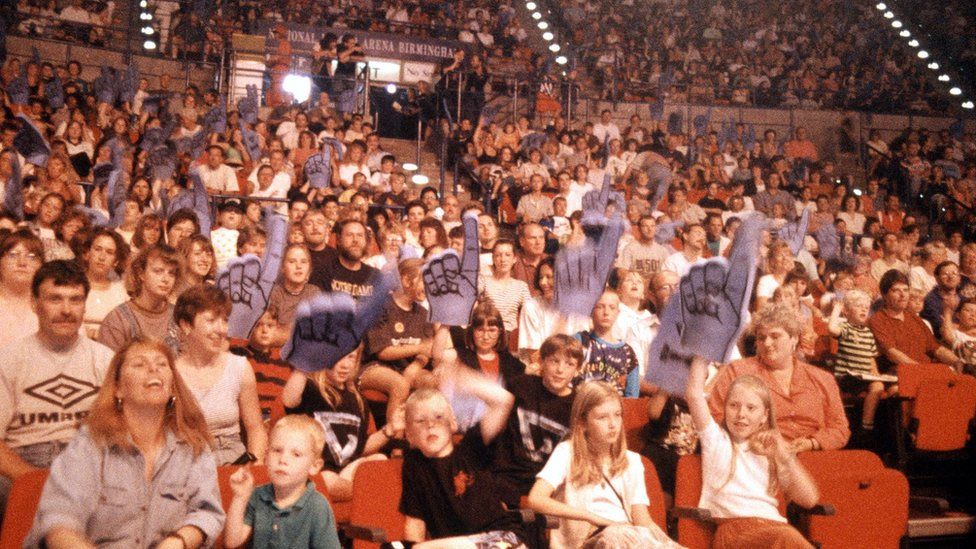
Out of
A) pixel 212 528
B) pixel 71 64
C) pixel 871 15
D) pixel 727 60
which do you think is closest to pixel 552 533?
pixel 212 528

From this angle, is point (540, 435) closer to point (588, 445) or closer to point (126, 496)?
point (588, 445)

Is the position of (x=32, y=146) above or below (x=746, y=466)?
above

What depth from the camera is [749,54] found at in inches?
668

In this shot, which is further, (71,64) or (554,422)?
(71,64)

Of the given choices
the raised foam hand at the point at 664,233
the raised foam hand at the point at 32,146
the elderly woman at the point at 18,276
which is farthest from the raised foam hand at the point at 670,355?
the raised foam hand at the point at 32,146

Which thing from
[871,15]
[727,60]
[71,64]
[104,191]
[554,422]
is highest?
[871,15]

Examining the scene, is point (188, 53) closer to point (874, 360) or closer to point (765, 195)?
point (765, 195)

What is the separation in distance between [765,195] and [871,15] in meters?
8.86

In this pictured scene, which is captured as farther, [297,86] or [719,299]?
[297,86]

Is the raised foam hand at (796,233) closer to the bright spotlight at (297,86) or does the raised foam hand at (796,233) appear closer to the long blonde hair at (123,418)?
the long blonde hair at (123,418)

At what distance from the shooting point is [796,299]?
608 centimetres

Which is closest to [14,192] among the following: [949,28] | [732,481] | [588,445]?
[588,445]

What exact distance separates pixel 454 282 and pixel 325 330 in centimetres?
101

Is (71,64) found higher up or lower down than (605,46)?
lower down
